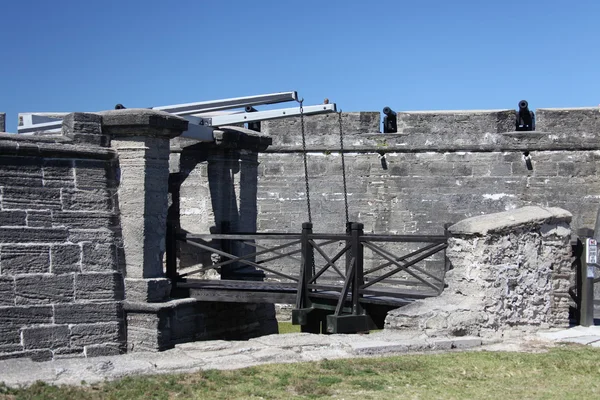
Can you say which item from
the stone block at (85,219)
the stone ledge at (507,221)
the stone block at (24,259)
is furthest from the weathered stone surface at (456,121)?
the stone block at (24,259)

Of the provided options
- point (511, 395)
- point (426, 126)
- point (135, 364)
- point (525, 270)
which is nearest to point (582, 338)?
point (525, 270)

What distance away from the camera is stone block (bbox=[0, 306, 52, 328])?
781 cm

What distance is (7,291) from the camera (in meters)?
7.84

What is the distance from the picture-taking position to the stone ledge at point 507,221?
7707 millimetres

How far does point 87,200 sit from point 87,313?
3.79ft

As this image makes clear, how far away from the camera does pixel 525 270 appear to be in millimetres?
7945

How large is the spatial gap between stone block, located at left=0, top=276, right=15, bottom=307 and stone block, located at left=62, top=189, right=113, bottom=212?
3.00 ft

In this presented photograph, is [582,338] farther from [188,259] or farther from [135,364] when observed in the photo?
[188,259]

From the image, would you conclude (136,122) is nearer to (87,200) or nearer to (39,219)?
(87,200)

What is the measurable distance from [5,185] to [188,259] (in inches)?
138

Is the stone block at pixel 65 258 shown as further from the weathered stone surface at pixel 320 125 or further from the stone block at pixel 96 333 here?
the weathered stone surface at pixel 320 125

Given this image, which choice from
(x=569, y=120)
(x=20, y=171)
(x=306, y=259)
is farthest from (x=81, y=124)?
(x=569, y=120)

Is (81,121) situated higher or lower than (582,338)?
higher

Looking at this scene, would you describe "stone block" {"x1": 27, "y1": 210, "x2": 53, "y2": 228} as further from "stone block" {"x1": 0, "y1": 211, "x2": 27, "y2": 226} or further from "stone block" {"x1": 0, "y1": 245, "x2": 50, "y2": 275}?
"stone block" {"x1": 0, "y1": 245, "x2": 50, "y2": 275}
